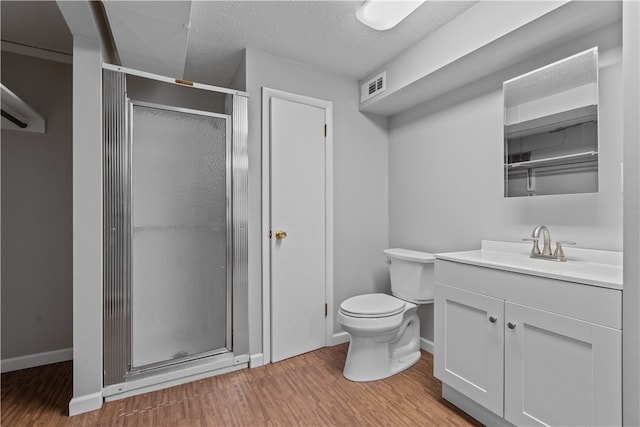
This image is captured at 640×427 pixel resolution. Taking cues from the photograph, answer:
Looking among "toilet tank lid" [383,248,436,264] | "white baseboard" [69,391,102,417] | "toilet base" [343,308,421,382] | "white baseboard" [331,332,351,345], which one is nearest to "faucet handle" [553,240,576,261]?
"toilet tank lid" [383,248,436,264]

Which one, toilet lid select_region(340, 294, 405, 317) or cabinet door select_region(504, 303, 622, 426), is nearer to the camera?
cabinet door select_region(504, 303, 622, 426)

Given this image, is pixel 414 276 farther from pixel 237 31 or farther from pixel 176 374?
pixel 237 31

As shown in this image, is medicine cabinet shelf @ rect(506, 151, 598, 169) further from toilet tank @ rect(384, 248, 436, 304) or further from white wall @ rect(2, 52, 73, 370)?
white wall @ rect(2, 52, 73, 370)

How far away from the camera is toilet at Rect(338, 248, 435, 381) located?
202cm

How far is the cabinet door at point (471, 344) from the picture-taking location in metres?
1.50

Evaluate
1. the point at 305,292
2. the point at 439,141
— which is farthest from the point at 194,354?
the point at 439,141

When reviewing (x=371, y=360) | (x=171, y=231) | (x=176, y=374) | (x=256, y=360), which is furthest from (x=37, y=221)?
(x=371, y=360)

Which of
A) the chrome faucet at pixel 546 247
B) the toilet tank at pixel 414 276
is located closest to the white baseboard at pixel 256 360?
the toilet tank at pixel 414 276

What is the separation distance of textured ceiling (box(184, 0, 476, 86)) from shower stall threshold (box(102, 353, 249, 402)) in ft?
7.26

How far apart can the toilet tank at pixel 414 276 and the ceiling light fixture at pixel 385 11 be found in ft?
4.98

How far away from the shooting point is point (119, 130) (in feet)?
6.02

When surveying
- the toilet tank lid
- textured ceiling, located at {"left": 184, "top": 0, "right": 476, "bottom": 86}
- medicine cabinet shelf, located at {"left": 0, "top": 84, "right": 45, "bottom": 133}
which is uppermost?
textured ceiling, located at {"left": 184, "top": 0, "right": 476, "bottom": 86}

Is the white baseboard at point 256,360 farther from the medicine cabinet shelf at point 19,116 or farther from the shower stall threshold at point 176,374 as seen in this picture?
the medicine cabinet shelf at point 19,116

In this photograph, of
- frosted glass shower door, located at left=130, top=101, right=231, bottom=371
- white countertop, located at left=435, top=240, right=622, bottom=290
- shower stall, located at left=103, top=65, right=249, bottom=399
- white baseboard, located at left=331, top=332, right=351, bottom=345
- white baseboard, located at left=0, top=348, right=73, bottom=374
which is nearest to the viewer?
white countertop, located at left=435, top=240, right=622, bottom=290
